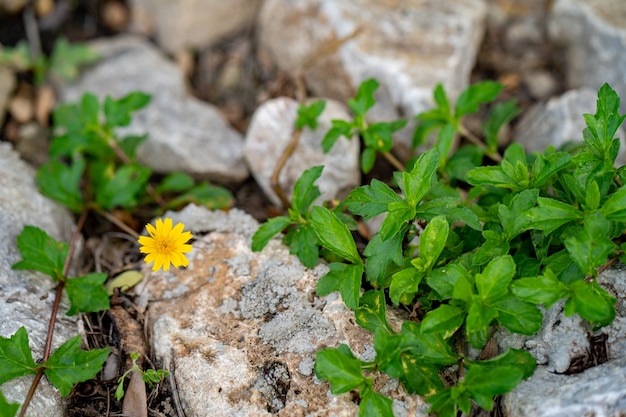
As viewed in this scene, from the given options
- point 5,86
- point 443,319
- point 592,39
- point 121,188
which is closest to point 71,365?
point 121,188

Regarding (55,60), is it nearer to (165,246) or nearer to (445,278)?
(165,246)

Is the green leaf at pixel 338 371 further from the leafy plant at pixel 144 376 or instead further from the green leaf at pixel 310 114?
the green leaf at pixel 310 114

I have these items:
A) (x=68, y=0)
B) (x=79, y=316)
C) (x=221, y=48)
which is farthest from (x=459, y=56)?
(x=68, y=0)

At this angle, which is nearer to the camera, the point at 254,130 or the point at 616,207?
the point at 616,207

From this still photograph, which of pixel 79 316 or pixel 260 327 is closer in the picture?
pixel 260 327

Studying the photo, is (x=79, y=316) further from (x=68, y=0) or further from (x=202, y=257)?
(x=68, y=0)

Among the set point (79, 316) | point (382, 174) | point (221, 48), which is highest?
point (221, 48)

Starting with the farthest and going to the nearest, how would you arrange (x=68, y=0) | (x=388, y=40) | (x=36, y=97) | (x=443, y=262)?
(x=68, y=0)
(x=36, y=97)
(x=388, y=40)
(x=443, y=262)

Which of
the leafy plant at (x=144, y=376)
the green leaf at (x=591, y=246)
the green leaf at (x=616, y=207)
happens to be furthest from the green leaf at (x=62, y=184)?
the green leaf at (x=616, y=207)
